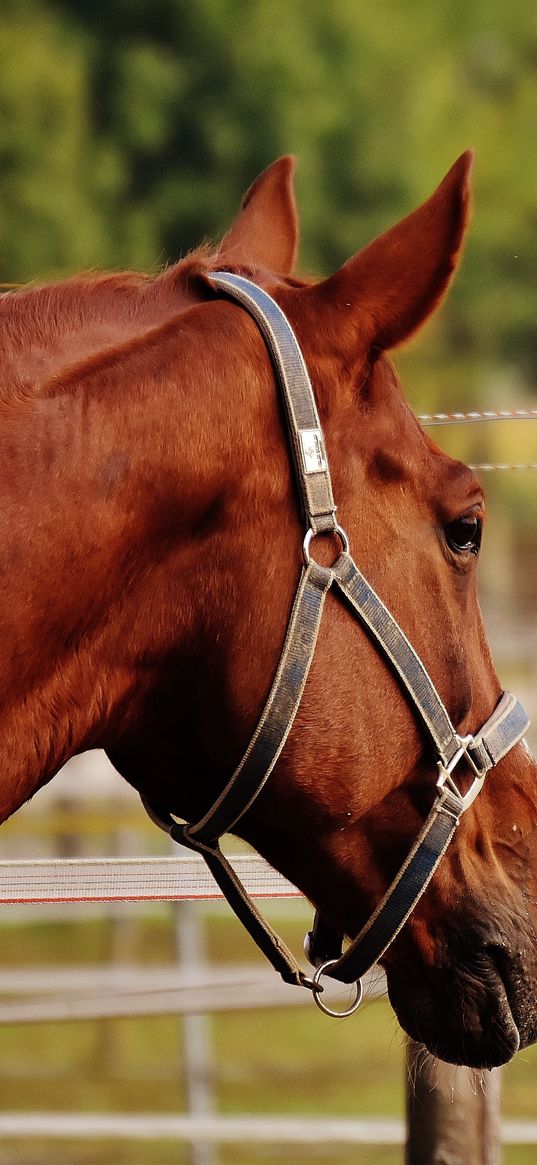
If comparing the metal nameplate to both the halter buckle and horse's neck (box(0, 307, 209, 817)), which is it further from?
the halter buckle

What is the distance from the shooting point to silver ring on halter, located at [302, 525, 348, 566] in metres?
1.97

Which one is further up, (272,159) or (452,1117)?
(452,1117)

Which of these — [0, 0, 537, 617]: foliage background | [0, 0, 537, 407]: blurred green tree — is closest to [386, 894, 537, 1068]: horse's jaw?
[0, 0, 537, 617]: foliage background

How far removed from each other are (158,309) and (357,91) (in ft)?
48.3

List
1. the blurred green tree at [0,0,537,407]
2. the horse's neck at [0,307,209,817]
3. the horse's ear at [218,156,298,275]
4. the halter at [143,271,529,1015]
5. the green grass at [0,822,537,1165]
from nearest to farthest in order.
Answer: the horse's neck at [0,307,209,817]
the halter at [143,271,529,1015]
the horse's ear at [218,156,298,275]
the green grass at [0,822,537,1165]
the blurred green tree at [0,0,537,407]

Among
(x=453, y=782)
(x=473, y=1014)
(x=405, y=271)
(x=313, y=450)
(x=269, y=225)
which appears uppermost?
(x=405, y=271)

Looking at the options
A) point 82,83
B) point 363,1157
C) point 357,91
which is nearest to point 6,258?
point 82,83

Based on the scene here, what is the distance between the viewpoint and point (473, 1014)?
2.21 m

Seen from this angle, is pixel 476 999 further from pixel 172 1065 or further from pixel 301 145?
pixel 301 145

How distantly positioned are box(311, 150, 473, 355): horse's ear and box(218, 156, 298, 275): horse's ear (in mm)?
364

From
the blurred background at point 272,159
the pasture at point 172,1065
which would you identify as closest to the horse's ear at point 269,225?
the pasture at point 172,1065

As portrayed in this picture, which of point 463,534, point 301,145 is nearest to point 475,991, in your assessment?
point 463,534

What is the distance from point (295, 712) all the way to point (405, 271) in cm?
64

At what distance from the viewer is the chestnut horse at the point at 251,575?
1.88 m
